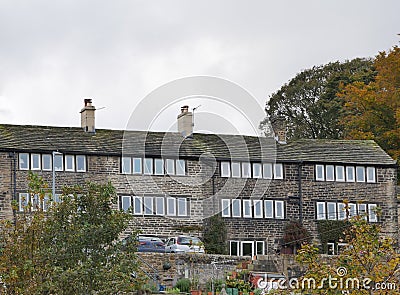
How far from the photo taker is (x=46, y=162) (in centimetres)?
5488

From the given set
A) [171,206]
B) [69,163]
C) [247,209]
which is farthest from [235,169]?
[69,163]

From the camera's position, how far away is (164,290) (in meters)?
41.8

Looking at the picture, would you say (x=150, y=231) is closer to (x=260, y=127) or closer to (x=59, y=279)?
(x=260, y=127)

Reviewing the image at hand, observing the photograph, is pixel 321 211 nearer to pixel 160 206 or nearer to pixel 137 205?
pixel 160 206

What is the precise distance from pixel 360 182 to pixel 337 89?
1664 centimetres

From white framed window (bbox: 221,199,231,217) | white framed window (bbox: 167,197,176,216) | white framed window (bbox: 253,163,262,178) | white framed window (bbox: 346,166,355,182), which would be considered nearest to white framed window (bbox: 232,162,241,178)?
white framed window (bbox: 253,163,262,178)

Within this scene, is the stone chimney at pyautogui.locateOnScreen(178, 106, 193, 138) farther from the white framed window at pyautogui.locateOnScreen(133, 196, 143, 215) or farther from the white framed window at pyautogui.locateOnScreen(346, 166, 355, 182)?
the white framed window at pyautogui.locateOnScreen(346, 166, 355, 182)

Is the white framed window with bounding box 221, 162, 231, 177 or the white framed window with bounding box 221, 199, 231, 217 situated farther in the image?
the white framed window with bounding box 221, 162, 231, 177

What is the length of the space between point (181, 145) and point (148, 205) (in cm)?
449

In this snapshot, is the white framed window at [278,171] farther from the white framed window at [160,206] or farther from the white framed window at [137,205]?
the white framed window at [137,205]

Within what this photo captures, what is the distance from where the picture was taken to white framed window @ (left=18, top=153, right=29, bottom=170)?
5425 centimetres

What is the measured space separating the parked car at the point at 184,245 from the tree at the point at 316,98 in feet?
81.5

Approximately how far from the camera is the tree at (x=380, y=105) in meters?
66.3

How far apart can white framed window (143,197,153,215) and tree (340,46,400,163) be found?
17.8 metres
